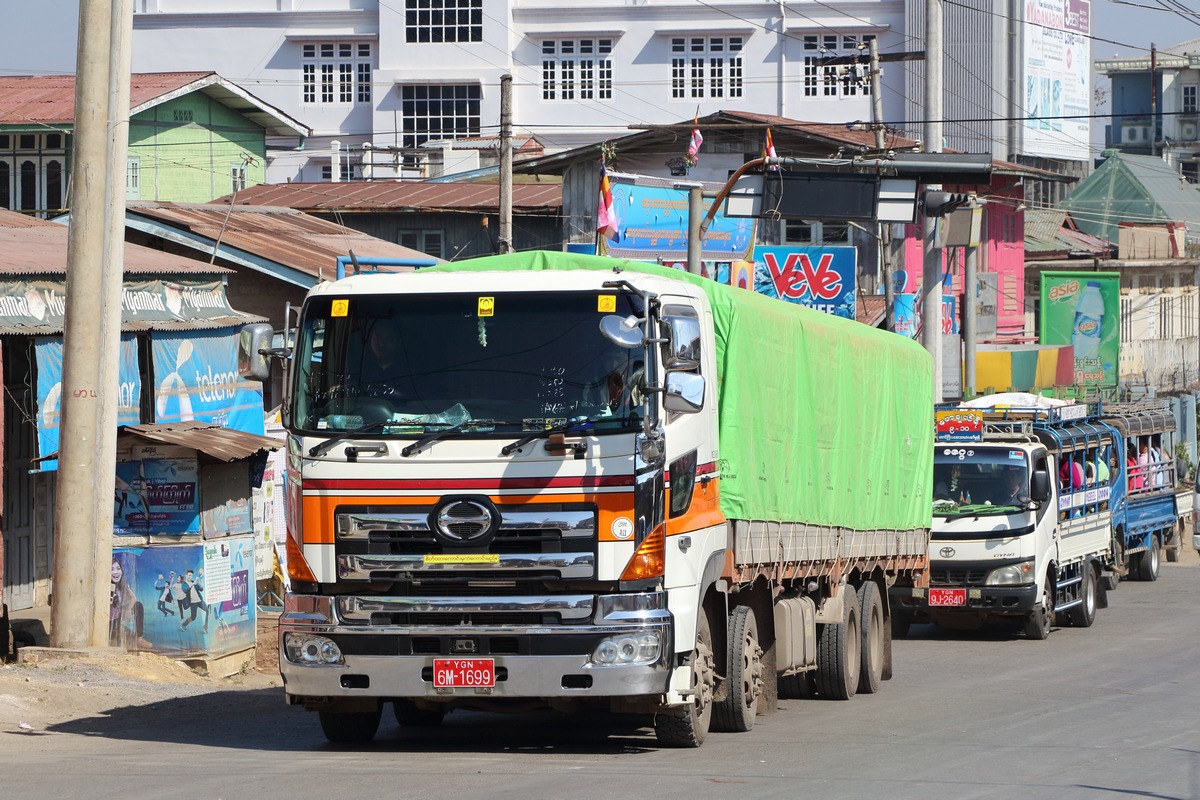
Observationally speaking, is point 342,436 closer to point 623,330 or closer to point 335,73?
point 623,330

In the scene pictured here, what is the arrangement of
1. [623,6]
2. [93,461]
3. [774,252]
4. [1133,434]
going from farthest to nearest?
[623,6] → [774,252] → [1133,434] → [93,461]

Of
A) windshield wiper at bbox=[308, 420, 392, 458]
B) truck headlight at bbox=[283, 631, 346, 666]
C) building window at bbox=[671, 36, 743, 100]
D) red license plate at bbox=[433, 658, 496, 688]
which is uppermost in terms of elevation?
building window at bbox=[671, 36, 743, 100]

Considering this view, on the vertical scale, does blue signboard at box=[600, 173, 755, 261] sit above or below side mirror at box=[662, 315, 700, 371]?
above

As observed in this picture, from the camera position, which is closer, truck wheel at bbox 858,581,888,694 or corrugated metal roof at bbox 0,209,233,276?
truck wheel at bbox 858,581,888,694

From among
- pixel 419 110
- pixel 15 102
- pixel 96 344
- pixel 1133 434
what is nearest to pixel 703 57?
pixel 419 110

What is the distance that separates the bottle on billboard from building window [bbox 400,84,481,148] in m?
36.7

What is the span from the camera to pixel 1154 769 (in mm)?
10539

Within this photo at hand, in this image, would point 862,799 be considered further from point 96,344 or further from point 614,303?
point 96,344

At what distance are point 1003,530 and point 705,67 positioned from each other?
2414 inches

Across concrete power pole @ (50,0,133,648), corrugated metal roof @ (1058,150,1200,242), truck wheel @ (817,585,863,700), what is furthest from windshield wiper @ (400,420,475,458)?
corrugated metal roof @ (1058,150,1200,242)

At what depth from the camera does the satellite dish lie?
32.6 feet

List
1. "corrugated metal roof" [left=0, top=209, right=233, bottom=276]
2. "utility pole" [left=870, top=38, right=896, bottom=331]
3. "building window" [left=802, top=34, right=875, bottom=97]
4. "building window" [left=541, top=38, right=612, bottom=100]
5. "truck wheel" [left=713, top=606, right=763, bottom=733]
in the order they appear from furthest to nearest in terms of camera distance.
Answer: "building window" [left=541, top=38, right=612, bottom=100] < "building window" [left=802, top=34, right=875, bottom=97] < "utility pole" [left=870, top=38, right=896, bottom=331] < "corrugated metal roof" [left=0, top=209, right=233, bottom=276] < "truck wheel" [left=713, top=606, right=763, bottom=733]

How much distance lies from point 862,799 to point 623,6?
240 ft

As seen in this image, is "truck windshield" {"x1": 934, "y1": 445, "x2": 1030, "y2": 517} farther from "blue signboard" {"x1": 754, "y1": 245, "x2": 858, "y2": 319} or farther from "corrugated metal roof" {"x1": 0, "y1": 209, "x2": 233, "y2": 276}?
"blue signboard" {"x1": 754, "y1": 245, "x2": 858, "y2": 319}
